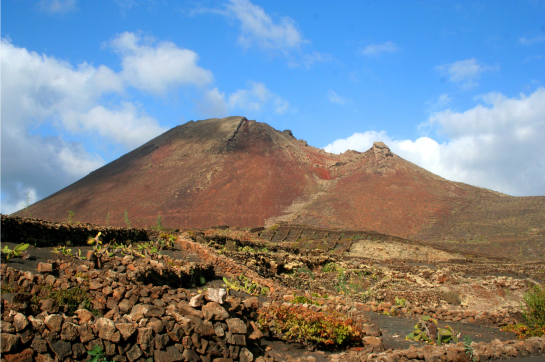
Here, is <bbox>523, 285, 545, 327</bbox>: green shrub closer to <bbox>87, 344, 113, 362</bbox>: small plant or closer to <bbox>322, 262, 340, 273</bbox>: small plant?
<bbox>87, 344, 113, 362</bbox>: small plant

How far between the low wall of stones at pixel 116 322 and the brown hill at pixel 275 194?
4342 centimetres

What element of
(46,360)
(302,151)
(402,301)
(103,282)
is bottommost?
(402,301)

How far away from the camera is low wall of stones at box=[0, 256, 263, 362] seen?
411 centimetres

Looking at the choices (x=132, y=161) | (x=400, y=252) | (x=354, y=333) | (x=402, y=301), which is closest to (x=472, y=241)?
(x=400, y=252)

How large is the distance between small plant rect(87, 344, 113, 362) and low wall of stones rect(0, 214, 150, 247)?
7.79 meters

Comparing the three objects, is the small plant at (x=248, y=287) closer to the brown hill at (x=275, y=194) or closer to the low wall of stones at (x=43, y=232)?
the low wall of stones at (x=43, y=232)

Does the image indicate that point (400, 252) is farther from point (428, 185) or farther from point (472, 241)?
point (428, 185)

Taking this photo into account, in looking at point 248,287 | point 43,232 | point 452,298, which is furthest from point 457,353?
→ point 43,232

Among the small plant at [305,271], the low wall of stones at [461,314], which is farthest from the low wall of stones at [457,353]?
the small plant at [305,271]

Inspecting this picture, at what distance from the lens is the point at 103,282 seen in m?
5.77

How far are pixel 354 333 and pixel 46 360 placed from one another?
482cm

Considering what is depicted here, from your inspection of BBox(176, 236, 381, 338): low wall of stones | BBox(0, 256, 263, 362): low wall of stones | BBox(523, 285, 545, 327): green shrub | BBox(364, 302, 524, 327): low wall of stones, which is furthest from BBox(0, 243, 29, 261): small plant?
BBox(523, 285, 545, 327): green shrub

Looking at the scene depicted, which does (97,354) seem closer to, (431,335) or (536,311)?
(431,335)

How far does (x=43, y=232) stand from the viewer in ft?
38.3
